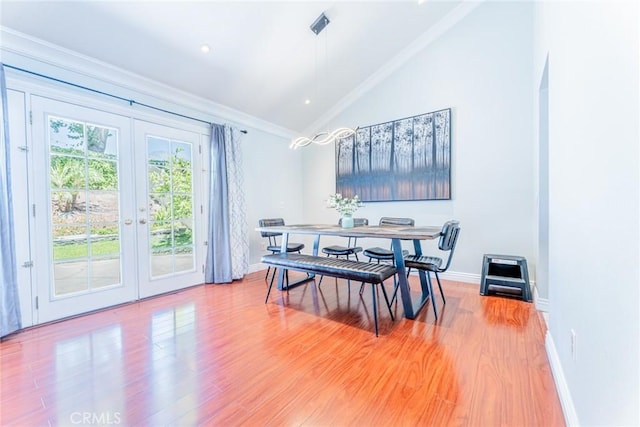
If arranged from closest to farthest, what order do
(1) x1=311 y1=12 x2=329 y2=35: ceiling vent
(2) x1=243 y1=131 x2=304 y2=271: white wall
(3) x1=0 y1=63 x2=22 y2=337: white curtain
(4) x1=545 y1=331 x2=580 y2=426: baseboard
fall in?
1. (4) x1=545 y1=331 x2=580 y2=426: baseboard
2. (3) x1=0 y1=63 x2=22 y2=337: white curtain
3. (1) x1=311 y1=12 x2=329 y2=35: ceiling vent
4. (2) x1=243 y1=131 x2=304 y2=271: white wall

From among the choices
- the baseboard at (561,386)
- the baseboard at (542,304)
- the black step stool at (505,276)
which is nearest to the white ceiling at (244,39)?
the black step stool at (505,276)

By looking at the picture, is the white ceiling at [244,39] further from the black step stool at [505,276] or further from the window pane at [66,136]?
the black step stool at [505,276]

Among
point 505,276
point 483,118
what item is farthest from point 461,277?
point 483,118

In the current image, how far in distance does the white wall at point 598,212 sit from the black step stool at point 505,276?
1470 millimetres

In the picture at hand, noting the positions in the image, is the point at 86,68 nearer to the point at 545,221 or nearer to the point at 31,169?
the point at 31,169

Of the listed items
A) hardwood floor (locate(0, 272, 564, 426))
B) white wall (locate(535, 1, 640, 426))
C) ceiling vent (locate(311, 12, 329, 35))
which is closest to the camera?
white wall (locate(535, 1, 640, 426))

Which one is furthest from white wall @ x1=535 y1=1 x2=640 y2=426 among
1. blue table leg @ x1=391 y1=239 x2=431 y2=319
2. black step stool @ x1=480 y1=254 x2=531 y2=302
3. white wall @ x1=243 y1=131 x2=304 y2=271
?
white wall @ x1=243 y1=131 x2=304 y2=271

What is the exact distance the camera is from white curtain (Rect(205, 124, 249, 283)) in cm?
388

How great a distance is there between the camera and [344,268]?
8.16 ft

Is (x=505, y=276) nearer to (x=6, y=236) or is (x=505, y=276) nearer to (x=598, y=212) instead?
(x=598, y=212)

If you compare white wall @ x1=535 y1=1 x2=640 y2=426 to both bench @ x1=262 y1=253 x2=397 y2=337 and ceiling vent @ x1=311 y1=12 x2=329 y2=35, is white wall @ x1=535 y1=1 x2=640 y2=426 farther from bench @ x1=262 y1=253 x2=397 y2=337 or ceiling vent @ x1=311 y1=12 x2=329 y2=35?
ceiling vent @ x1=311 y1=12 x2=329 y2=35

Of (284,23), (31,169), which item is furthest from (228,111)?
(31,169)

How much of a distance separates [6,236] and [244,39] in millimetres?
2949

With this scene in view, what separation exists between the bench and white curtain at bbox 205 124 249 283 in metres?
1.07
